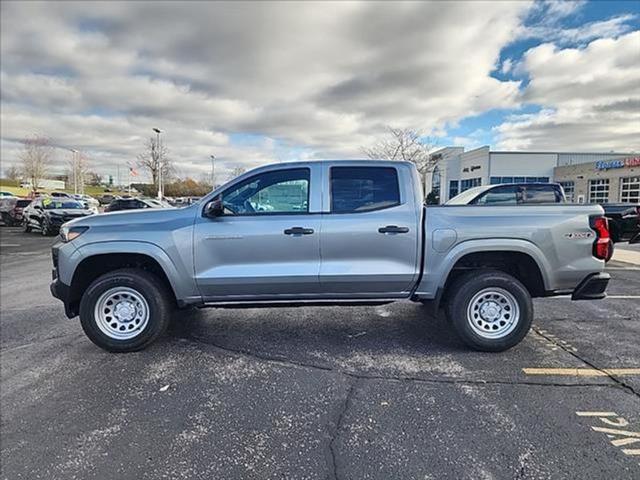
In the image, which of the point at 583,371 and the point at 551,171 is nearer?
the point at 583,371

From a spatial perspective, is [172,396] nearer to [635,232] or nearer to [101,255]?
[101,255]

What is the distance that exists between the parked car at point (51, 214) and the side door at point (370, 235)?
1756cm

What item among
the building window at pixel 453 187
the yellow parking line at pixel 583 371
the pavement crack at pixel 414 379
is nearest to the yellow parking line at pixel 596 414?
the pavement crack at pixel 414 379

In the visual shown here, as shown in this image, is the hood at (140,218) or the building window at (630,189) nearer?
the hood at (140,218)

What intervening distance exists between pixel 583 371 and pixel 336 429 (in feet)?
8.21

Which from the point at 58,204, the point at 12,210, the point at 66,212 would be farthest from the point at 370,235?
the point at 12,210

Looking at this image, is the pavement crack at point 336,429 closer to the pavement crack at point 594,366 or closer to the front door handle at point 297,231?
the front door handle at point 297,231

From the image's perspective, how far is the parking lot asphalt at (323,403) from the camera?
2.63 m

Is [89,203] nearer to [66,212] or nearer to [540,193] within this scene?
[66,212]

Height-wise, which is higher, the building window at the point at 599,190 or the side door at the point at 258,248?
the building window at the point at 599,190

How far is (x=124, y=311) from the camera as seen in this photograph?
4406mm

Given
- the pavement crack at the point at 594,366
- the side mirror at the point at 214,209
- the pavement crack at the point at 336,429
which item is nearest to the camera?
the pavement crack at the point at 336,429

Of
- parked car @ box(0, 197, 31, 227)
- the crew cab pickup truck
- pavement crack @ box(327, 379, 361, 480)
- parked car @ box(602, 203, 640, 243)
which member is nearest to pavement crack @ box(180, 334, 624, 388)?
pavement crack @ box(327, 379, 361, 480)

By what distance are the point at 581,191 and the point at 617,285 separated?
127ft
